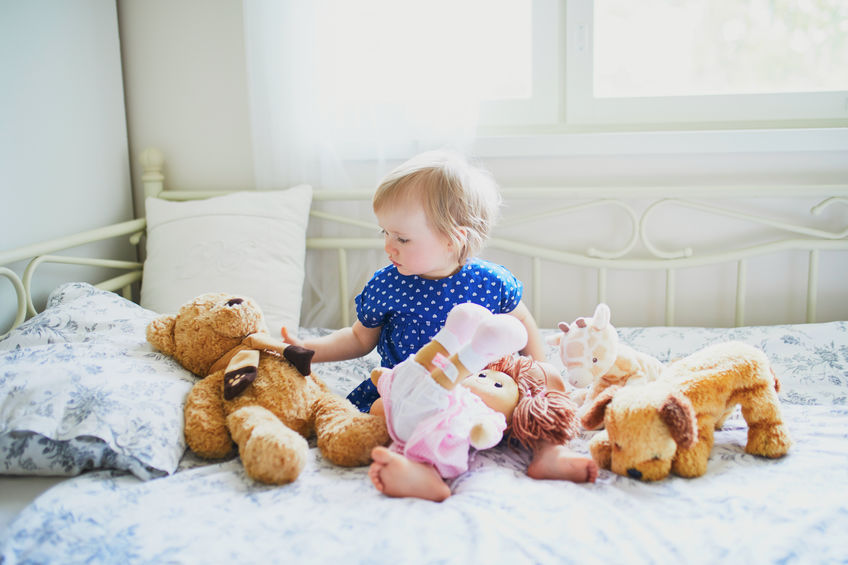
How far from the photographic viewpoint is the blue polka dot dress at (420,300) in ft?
3.99

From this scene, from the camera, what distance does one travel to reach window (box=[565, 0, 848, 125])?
1737mm

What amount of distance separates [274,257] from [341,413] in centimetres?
68

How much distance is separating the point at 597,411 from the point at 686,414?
17 cm

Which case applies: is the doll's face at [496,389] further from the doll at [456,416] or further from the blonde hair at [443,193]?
the blonde hair at [443,193]

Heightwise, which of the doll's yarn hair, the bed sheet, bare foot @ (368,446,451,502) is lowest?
the bed sheet

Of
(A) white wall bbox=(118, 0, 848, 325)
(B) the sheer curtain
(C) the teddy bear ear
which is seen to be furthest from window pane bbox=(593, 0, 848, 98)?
(C) the teddy bear ear

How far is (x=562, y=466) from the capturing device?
100 cm

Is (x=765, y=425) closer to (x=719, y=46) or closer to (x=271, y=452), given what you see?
(x=271, y=452)

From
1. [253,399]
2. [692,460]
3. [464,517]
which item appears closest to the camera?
[464,517]

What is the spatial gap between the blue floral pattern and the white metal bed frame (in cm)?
55

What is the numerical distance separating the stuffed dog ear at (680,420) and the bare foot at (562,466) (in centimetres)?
12

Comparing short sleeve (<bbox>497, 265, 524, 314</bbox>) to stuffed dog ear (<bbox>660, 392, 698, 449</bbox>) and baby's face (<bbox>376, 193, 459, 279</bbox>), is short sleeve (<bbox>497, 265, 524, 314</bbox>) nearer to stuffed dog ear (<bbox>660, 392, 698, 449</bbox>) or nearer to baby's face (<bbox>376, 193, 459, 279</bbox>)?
baby's face (<bbox>376, 193, 459, 279</bbox>)

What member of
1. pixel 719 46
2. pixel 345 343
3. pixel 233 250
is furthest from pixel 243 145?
pixel 719 46

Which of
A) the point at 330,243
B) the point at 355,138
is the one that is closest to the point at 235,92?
the point at 355,138
